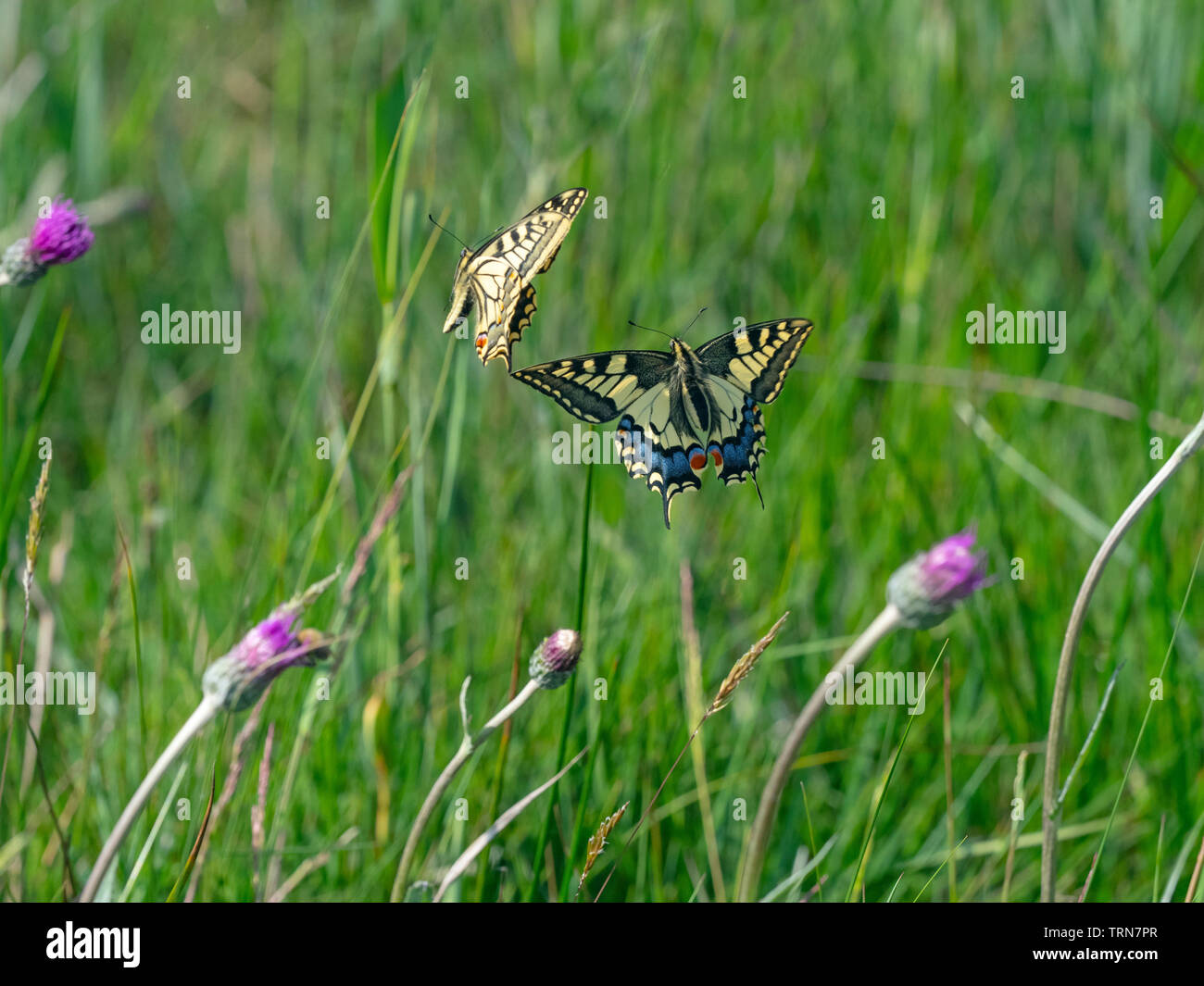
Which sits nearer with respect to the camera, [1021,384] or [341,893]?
[341,893]

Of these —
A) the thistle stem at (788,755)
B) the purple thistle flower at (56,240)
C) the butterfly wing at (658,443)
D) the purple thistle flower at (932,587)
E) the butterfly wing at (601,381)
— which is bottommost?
the thistle stem at (788,755)

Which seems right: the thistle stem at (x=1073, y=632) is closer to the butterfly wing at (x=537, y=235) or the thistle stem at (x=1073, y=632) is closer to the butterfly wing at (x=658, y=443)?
the butterfly wing at (x=658, y=443)

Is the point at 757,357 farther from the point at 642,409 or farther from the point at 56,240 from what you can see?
the point at 56,240

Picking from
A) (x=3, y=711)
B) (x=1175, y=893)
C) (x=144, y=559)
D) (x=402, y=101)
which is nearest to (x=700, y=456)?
(x=402, y=101)

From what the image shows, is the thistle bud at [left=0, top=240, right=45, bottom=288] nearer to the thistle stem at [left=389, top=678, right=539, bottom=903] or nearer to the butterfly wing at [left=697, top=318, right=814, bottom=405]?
the thistle stem at [left=389, top=678, right=539, bottom=903]

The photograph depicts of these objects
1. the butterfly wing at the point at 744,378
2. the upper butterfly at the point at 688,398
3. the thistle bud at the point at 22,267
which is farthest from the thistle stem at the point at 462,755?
the thistle bud at the point at 22,267

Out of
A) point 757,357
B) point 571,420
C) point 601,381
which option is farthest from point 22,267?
point 571,420
